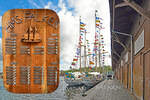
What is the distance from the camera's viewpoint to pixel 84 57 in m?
55.3

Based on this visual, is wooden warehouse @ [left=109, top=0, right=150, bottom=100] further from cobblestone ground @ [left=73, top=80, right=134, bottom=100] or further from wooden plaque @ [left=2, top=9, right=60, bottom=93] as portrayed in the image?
wooden plaque @ [left=2, top=9, right=60, bottom=93]

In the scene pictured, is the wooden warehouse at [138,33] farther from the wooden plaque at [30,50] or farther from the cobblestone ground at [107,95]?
the wooden plaque at [30,50]

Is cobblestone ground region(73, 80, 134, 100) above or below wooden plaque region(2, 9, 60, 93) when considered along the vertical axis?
below

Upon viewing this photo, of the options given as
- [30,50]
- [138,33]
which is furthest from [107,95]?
[30,50]

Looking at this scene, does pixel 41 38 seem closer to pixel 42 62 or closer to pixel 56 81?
pixel 42 62

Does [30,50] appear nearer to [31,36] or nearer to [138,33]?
[31,36]

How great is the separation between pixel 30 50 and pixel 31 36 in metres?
0.36

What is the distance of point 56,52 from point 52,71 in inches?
18.8

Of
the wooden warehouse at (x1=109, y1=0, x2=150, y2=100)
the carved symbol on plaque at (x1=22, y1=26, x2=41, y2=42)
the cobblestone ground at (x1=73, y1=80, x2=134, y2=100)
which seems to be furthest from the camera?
the cobblestone ground at (x1=73, y1=80, x2=134, y2=100)

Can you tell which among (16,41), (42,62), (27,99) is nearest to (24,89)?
(42,62)

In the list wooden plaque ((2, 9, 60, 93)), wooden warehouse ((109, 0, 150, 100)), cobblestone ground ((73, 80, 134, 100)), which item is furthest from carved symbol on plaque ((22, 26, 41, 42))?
cobblestone ground ((73, 80, 134, 100))

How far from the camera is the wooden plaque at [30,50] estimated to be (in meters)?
4.54

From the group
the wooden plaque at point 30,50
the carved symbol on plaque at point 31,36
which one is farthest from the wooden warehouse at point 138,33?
the carved symbol on plaque at point 31,36

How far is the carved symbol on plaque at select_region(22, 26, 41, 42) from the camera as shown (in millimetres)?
4504
